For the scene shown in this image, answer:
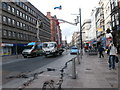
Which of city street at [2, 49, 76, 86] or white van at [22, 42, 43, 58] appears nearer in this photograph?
city street at [2, 49, 76, 86]

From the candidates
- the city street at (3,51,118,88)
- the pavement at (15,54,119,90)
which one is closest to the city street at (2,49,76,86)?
the city street at (3,51,118,88)

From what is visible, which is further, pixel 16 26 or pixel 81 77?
pixel 16 26

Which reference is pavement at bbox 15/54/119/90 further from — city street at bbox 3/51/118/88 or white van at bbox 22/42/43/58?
white van at bbox 22/42/43/58

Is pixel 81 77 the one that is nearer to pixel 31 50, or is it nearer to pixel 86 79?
pixel 86 79

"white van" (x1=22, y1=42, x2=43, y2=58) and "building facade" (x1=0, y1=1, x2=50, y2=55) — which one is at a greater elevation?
"building facade" (x1=0, y1=1, x2=50, y2=55)

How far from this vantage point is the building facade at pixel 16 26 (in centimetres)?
3709

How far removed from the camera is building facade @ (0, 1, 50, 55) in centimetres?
3709

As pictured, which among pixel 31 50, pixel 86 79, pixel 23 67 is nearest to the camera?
pixel 86 79

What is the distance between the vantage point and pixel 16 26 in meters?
43.2

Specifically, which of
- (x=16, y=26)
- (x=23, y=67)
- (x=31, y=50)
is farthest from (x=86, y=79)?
(x=16, y=26)

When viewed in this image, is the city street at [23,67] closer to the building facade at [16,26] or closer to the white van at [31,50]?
the white van at [31,50]

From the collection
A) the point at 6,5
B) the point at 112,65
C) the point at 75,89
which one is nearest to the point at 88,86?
the point at 75,89

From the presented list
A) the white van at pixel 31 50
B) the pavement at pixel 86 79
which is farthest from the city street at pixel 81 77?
the white van at pixel 31 50

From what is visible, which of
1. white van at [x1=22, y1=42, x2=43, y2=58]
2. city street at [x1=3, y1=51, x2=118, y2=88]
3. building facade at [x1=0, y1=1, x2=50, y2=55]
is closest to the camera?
city street at [x1=3, y1=51, x2=118, y2=88]
